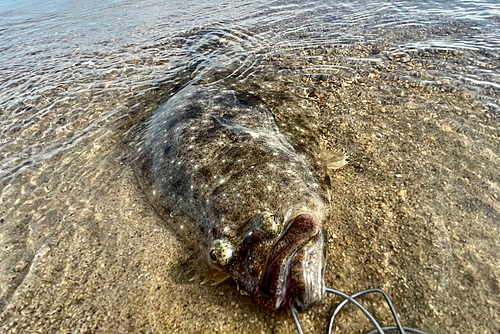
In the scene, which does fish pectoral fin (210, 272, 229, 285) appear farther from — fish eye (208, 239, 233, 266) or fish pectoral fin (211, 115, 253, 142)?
fish pectoral fin (211, 115, 253, 142)

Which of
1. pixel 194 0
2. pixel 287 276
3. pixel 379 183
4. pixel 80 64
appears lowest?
pixel 379 183

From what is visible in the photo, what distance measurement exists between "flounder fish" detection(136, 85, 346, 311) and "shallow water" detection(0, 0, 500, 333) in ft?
1.09

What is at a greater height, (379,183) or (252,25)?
(252,25)

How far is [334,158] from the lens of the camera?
411cm

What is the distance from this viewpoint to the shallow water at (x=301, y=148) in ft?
9.39

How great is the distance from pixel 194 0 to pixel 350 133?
→ 11.7 metres

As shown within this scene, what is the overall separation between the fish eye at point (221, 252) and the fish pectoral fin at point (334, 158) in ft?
6.09

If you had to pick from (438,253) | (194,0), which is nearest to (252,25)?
(194,0)

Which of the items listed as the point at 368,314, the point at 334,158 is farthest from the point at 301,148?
the point at 368,314

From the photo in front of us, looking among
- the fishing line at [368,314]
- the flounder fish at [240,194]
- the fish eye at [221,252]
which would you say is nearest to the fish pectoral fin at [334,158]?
the flounder fish at [240,194]

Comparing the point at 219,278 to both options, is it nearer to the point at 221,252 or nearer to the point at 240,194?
the point at 221,252

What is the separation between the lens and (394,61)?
6176 mm

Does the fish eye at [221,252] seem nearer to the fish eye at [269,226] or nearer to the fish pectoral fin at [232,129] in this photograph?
the fish eye at [269,226]

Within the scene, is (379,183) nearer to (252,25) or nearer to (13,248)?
(13,248)
